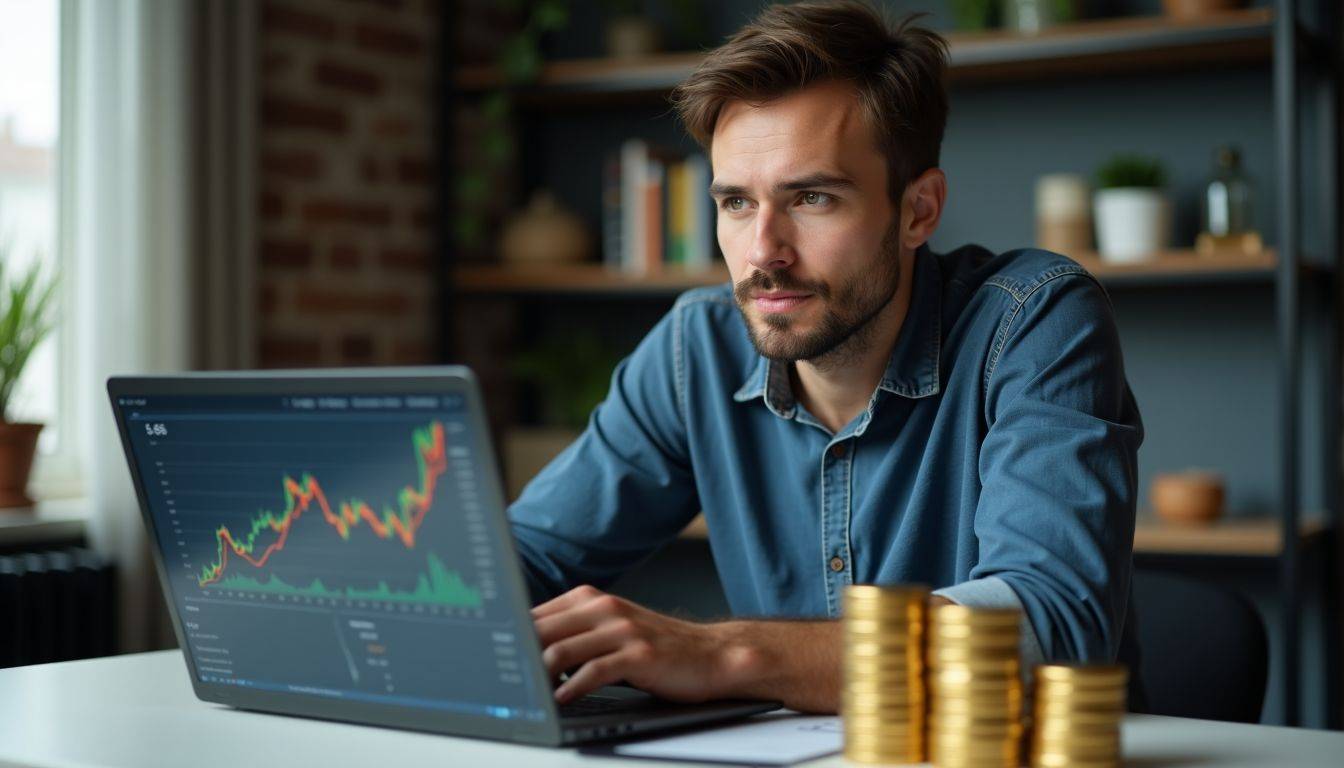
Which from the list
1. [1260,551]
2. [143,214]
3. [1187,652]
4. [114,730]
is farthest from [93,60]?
[1260,551]

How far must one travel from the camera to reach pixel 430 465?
1.03 m

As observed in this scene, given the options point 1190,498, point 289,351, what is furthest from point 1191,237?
point 289,351

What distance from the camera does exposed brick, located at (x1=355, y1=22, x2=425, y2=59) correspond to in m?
3.31

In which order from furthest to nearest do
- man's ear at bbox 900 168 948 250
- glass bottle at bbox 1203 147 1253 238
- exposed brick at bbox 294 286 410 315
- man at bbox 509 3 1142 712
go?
1. exposed brick at bbox 294 286 410 315
2. glass bottle at bbox 1203 147 1253 238
3. man's ear at bbox 900 168 948 250
4. man at bbox 509 3 1142 712

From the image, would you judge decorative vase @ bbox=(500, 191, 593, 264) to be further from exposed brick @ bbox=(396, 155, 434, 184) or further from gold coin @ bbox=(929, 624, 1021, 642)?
gold coin @ bbox=(929, 624, 1021, 642)

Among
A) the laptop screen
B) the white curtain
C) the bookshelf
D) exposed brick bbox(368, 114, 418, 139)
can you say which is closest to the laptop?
the laptop screen

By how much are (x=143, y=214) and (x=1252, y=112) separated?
2.20 m

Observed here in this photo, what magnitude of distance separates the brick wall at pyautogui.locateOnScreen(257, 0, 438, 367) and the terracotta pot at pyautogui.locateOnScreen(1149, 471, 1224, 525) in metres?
1.69

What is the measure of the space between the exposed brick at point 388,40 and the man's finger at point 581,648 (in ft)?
7.96

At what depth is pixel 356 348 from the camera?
3277 millimetres

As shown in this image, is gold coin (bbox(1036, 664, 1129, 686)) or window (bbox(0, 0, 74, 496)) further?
window (bbox(0, 0, 74, 496))

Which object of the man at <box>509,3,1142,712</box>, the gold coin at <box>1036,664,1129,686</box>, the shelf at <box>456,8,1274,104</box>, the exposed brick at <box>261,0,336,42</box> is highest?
the exposed brick at <box>261,0,336,42</box>

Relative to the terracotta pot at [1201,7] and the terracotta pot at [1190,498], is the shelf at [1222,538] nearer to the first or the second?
the terracotta pot at [1190,498]

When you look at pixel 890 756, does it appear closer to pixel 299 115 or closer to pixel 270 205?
pixel 270 205
